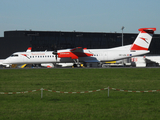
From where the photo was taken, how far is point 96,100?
1656 cm

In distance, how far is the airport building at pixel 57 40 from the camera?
75.2 m

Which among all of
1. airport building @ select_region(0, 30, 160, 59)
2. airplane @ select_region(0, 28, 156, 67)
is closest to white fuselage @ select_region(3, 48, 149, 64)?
airplane @ select_region(0, 28, 156, 67)

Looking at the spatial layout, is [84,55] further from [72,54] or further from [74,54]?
[72,54]

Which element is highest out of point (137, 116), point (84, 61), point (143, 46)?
point (143, 46)

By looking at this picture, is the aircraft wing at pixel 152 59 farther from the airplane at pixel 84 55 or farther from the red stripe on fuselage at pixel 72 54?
the red stripe on fuselage at pixel 72 54

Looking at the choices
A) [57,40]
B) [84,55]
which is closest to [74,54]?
[84,55]

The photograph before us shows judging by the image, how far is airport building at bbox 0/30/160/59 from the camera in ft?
247

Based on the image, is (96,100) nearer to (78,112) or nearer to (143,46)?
(78,112)

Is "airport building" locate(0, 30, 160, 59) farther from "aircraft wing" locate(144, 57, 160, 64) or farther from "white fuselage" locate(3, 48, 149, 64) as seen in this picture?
"aircraft wing" locate(144, 57, 160, 64)

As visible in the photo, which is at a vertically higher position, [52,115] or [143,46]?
[143,46]

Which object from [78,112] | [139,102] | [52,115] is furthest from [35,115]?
[139,102]

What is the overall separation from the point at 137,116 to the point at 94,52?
36.9 meters

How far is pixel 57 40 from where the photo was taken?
78812 mm

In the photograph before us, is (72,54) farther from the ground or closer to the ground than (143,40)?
closer to the ground
